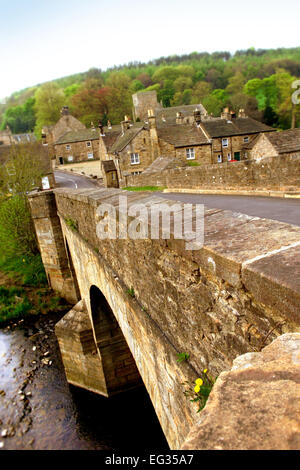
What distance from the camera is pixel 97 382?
11.7m

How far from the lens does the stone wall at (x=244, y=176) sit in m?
10.3

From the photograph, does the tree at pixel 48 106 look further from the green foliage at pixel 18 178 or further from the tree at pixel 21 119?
the green foliage at pixel 18 178

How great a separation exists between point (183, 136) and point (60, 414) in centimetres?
2729

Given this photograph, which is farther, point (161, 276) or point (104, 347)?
point (104, 347)

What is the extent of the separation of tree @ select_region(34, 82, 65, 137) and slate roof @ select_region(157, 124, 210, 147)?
44956mm

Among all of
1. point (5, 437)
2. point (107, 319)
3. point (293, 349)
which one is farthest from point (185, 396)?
point (5, 437)

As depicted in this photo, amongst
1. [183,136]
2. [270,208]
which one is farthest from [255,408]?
[183,136]

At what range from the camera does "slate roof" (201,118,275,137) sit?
33344 millimetres

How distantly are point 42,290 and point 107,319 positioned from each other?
8687 millimetres

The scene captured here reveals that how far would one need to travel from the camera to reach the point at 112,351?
446 inches

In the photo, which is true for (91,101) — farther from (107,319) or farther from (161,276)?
(161,276)

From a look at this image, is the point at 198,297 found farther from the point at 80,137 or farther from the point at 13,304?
the point at 80,137

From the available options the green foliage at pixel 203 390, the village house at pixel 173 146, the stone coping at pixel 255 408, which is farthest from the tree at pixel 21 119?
the stone coping at pixel 255 408

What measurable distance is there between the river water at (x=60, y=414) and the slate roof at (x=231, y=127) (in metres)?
26.8
